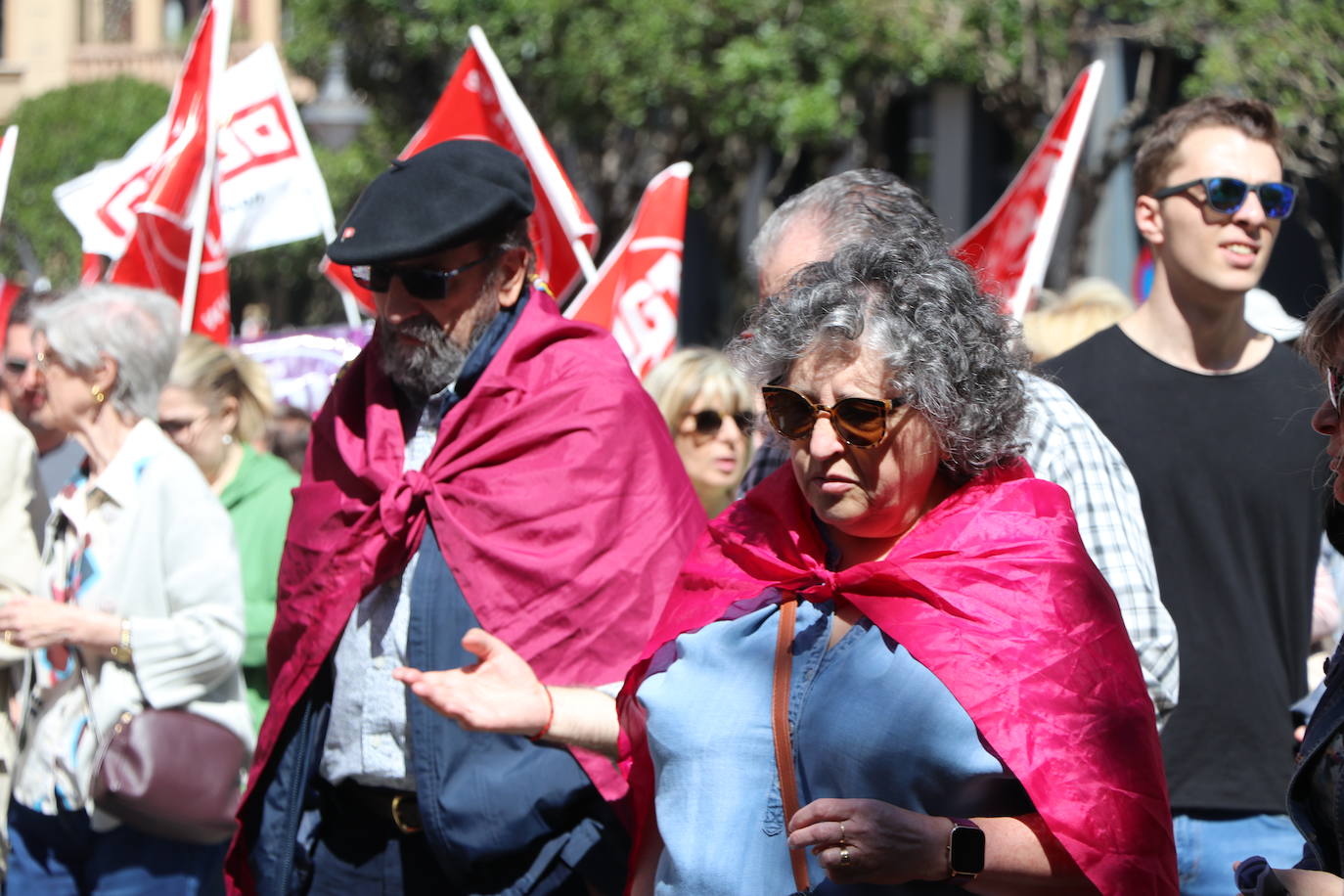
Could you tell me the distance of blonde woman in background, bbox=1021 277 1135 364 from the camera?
5.04 metres

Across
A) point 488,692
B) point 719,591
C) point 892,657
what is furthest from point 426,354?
point 892,657

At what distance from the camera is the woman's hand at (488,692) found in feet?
8.57

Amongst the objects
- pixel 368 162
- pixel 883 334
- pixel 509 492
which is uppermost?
pixel 883 334

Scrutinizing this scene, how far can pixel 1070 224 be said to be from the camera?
61.0 ft

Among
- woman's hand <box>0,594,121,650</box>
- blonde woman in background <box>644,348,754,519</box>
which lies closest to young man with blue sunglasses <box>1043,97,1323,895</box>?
blonde woman in background <box>644,348,754,519</box>

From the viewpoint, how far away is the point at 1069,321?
5.14m

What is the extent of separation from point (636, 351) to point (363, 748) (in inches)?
122

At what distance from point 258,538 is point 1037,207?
270 cm

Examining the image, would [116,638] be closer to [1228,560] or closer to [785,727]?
[785,727]

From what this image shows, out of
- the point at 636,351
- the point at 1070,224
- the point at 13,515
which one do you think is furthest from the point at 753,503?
the point at 1070,224

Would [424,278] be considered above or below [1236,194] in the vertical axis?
below

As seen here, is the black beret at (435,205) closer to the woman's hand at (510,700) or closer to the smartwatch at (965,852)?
the woman's hand at (510,700)

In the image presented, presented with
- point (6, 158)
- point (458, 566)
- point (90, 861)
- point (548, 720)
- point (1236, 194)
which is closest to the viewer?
point (548, 720)

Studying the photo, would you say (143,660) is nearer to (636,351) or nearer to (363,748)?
(363,748)
